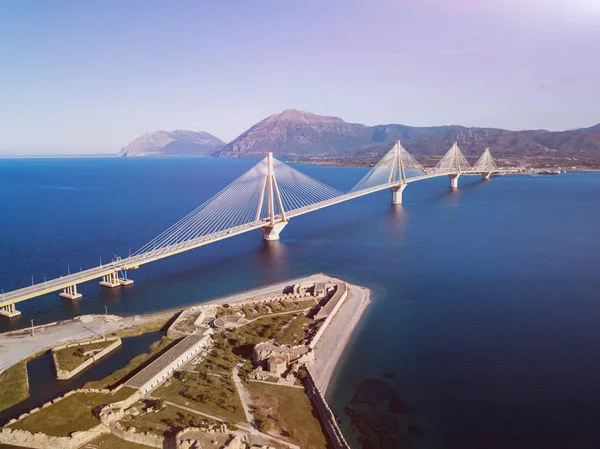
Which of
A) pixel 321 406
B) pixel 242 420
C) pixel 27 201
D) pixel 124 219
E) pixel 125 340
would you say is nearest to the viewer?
pixel 242 420

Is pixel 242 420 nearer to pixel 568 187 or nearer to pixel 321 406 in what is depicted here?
pixel 321 406

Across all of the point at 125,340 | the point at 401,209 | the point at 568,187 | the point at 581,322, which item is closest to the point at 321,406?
the point at 125,340

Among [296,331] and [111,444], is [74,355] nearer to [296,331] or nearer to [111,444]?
[111,444]

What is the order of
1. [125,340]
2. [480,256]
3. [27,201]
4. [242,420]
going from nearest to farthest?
[242,420], [125,340], [480,256], [27,201]

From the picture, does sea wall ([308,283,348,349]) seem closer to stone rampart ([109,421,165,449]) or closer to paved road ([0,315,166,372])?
stone rampart ([109,421,165,449])

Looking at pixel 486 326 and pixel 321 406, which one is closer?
pixel 321 406

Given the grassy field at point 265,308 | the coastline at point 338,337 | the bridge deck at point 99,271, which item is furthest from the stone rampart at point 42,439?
the bridge deck at point 99,271
